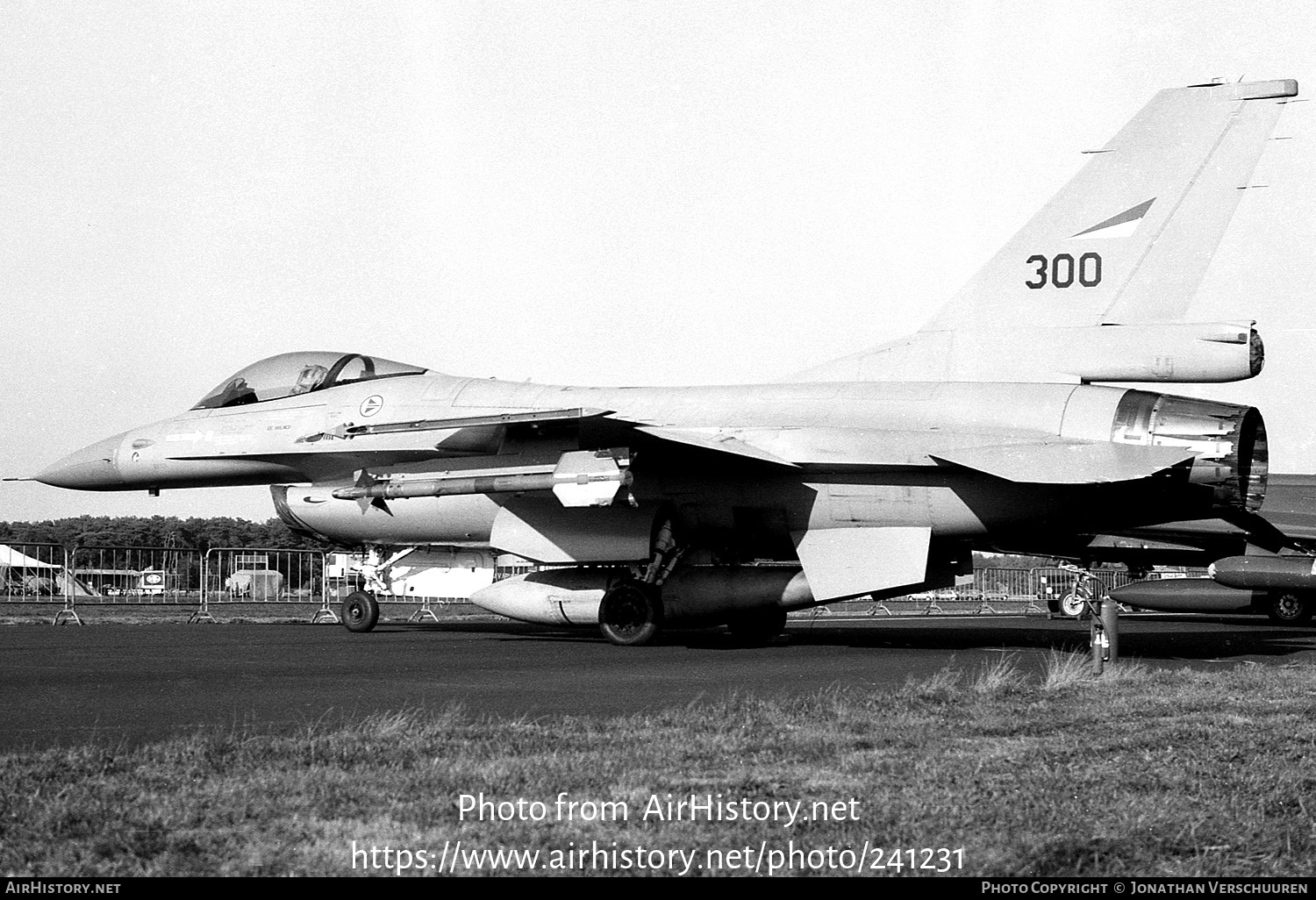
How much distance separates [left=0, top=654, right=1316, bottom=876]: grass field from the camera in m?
3.72

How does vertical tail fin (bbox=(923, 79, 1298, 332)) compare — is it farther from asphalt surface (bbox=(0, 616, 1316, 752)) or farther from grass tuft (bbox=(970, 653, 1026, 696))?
grass tuft (bbox=(970, 653, 1026, 696))

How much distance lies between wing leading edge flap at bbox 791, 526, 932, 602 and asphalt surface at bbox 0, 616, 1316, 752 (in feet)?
2.39

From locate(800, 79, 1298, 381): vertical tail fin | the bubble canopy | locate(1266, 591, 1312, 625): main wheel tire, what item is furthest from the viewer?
locate(1266, 591, 1312, 625): main wheel tire

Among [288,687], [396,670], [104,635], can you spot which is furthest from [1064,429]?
[104,635]

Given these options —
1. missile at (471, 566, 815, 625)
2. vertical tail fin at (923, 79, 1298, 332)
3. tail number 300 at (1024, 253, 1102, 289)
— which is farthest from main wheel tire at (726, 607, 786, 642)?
tail number 300 at (1024, 253, 1102, 289)

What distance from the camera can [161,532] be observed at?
56.1 meters

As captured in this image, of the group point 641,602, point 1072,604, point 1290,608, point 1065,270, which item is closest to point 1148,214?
point 1065,270

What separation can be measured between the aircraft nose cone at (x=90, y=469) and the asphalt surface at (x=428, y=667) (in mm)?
1926

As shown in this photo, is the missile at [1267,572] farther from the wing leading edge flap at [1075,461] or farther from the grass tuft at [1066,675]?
the wing leading edge flap at [1075,461]

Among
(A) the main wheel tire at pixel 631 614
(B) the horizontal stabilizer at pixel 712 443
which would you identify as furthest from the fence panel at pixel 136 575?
(B) the horizontal stabilizer at pixel 712 443

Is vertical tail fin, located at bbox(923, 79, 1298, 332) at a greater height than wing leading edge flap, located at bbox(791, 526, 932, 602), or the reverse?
vertical tail fin, located at bbox(923, 79, 1298, 332)

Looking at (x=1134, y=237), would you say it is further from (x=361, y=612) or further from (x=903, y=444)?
(x=361, y=612)

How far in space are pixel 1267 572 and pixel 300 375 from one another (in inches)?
616

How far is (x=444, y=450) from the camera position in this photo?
14.0 meters
